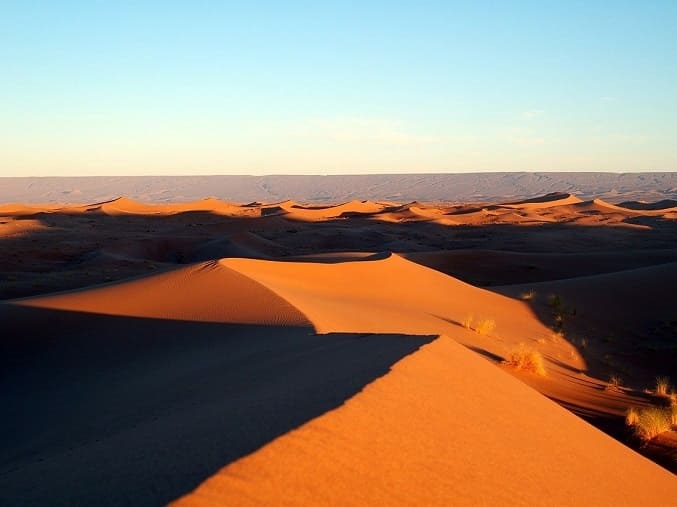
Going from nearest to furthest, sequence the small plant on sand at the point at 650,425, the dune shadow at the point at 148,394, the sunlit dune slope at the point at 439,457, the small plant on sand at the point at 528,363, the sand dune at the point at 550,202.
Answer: the sunlit dune slope at the point at 439,457, the dune shadow at the point at 148,394, the small plant on sand at the point at 650,425, the small plant on sand at the point at 528,363, the sand dune at the point at 550,202

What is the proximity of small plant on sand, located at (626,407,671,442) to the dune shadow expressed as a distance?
255cm

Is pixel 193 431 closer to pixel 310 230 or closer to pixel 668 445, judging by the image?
pixel 668 445

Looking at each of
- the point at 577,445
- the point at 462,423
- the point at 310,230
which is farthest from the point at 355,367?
the point at 310,230

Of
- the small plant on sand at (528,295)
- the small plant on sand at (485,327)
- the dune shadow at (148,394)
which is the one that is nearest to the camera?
the dune shadow at (148,394)

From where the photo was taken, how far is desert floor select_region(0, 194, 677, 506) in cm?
355

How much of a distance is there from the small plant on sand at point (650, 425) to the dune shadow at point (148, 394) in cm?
255

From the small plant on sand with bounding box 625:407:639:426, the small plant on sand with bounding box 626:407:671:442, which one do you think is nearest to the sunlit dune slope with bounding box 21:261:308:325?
the small plant on sand with bounding box 625:407:639:426

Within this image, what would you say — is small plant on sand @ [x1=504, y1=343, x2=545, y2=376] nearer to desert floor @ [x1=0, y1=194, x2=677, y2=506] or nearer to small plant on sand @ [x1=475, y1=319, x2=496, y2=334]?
desert floor @ [x1=0, y1=194, x2=677, y2=506]

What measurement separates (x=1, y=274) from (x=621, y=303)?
19907mm

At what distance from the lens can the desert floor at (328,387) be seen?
3555mm

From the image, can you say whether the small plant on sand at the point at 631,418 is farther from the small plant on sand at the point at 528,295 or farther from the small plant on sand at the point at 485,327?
the small plant on sand at the point at 528,295

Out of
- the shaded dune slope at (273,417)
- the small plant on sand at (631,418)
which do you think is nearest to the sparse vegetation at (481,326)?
the shaded dune slope at (273,417)

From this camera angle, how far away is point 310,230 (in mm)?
44219

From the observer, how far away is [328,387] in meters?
5.17
